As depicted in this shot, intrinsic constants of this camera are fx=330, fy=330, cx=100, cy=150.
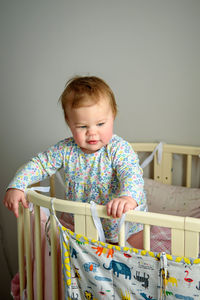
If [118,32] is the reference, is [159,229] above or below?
below

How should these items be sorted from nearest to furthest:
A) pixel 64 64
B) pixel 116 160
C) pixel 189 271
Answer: pixel 189 271 → pixel 116 160 → pixel 64 64

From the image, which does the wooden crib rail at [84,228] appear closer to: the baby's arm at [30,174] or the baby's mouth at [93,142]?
the baby's arm at [30,174]

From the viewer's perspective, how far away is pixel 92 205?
79 centimetres

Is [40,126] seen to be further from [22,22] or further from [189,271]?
[189,271]

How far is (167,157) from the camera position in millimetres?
1527

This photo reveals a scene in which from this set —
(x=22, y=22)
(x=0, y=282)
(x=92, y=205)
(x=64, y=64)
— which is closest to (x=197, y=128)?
(x=64, y=64)

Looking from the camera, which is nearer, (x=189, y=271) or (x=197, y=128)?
(x=189, y=271)

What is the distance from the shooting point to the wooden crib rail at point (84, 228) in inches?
27.7

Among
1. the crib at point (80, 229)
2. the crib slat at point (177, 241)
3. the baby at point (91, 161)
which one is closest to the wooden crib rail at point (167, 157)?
the baby at point (91, 161)

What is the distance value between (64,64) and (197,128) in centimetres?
70

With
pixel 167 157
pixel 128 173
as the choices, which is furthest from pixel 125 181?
pixel 167 157

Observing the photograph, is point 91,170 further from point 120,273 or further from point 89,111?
point 120,273

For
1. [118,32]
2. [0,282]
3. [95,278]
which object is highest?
[118,32]

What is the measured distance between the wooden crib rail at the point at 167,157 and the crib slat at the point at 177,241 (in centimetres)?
78
